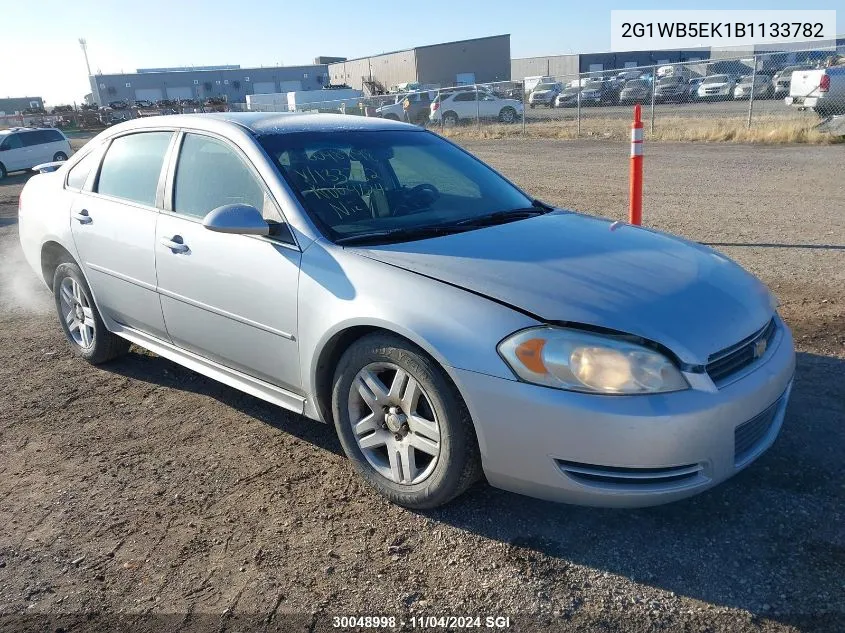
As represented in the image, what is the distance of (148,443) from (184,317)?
27.9 inches

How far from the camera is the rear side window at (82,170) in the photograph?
4.63 m

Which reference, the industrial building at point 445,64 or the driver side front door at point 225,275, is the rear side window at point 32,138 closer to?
the driver side front door at point 225,275

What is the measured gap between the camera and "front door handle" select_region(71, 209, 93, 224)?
4.43 meters

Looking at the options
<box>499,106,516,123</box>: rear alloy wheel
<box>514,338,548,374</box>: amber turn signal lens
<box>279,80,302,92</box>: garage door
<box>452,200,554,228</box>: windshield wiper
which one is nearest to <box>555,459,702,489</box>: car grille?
<box>514,338,548,374</box>: amber turn signal lens

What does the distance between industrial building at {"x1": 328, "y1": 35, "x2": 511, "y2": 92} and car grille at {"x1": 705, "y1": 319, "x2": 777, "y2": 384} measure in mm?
58040

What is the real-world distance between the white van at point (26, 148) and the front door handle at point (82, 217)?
66.5 ft

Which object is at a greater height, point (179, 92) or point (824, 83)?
point (179, 92)

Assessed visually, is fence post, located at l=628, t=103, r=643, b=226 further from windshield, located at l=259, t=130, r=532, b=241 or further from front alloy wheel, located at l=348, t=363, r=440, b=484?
front alloy wheel, located at l=348, t=363, r=440, b=484

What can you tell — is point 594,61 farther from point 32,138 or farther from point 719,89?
point 32,138

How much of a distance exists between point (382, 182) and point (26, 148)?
22.7 m

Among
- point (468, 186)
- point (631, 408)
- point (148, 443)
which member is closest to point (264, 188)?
point (468, 186)

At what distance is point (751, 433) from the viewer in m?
2.73

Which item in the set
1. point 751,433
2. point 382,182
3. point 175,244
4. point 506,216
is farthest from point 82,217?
point 751,433

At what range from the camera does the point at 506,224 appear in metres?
3.58
